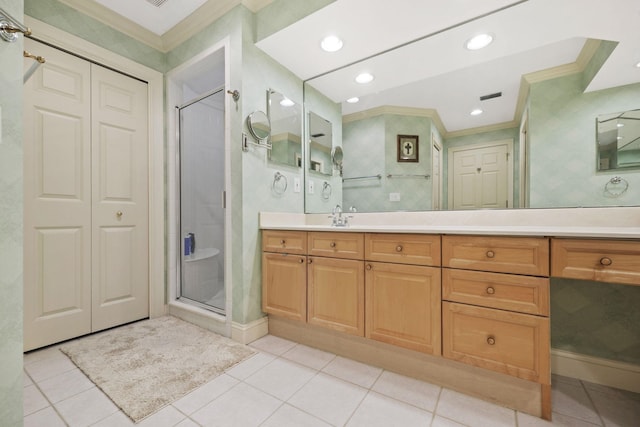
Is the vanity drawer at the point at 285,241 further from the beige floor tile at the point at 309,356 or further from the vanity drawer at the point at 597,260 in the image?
the vanity drawer at the point at 597,260

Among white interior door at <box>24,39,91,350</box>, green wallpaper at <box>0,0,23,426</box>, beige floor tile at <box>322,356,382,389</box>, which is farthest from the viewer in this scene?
white interior door at <box>24,39,91,350</box>

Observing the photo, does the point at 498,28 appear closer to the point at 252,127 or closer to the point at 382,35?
the point at 382,35

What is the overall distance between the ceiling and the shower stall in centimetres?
106

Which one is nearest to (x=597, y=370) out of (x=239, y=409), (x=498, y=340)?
(x=498, y=340)

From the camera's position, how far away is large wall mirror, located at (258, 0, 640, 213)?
4.58 feet

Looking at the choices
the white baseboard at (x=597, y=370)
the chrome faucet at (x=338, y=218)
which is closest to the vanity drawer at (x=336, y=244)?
the chrome faucet at (x=338, y=218)

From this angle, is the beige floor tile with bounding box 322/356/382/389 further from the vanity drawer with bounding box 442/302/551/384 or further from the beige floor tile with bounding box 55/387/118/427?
the beige floor tile with bounding box 55/387/118/427

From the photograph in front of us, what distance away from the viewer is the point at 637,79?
4.31 feet

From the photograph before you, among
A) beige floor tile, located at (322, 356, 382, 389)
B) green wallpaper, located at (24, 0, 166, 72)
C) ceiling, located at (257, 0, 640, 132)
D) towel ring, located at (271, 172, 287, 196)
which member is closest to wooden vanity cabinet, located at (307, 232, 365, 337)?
beige floor tile, located at (322, 356, 382, 389)

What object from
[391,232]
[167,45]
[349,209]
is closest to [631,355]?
[391,232]

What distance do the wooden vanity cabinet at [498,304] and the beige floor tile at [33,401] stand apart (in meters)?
1.97

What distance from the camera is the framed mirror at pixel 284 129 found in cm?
217

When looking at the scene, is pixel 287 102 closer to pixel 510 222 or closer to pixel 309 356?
pixel 510 222

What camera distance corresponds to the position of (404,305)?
1.44m
